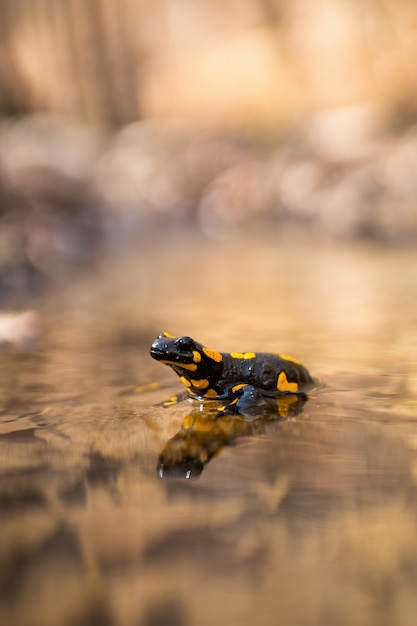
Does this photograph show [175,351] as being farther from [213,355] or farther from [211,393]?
[211,393]

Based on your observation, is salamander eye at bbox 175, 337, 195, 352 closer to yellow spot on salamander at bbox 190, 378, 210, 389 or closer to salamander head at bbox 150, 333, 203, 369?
salamander head at bbox 150, 333, 203, 369

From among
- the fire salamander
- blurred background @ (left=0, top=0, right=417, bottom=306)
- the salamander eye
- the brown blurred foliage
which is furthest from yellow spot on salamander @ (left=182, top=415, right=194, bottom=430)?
the brown blurred foliage

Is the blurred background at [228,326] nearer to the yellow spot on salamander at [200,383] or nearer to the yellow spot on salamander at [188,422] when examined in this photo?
the yellow spot on salamander at [188,422]

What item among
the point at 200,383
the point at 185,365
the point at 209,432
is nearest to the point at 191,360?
the point at 185,365

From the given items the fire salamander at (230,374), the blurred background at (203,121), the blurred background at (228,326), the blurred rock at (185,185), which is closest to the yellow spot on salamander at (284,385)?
the fire salamander at (230,374)

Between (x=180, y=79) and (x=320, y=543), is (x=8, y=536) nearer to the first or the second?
(x=320, y=543)

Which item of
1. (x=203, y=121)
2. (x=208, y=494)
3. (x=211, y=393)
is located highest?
(x=203, y=121)

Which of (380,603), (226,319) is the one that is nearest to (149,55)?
(226,319)
